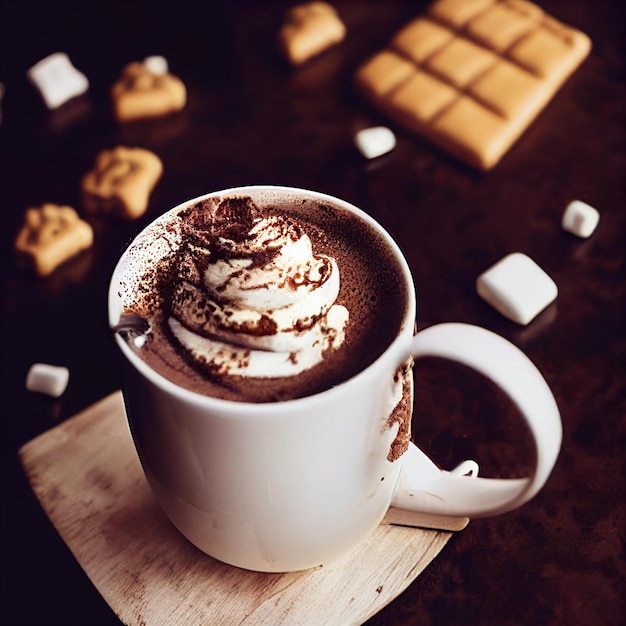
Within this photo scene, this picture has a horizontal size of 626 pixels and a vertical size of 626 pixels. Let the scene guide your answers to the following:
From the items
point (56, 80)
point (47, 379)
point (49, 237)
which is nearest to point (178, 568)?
point (47, 379)

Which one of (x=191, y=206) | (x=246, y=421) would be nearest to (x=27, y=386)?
(x=191, y=206)

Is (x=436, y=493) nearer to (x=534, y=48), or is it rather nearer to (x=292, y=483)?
(x=292, y=483)

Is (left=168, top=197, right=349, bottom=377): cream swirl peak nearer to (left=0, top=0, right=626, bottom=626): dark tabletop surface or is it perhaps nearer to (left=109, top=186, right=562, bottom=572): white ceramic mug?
(left=109, top=186, right=562, bottom=572): white ceramic mug

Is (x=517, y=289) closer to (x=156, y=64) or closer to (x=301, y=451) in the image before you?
(x=301, y=451)

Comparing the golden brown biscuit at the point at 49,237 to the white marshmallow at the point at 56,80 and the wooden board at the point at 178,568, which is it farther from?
the wooden board at the point at 178,568

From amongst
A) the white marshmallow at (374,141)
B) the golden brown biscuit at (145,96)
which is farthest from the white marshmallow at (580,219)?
the golden brown biscuit at (145,96)

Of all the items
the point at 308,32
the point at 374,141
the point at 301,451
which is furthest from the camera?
the point at 308,32

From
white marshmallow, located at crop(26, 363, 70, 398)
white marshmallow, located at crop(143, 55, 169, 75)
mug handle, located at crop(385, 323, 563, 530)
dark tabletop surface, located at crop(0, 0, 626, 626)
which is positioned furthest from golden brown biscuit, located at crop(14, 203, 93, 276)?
mug handle, located at crop(385, 323, 563, 530)
